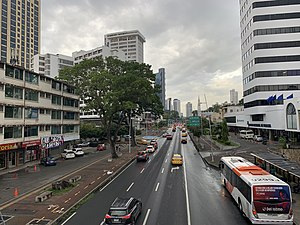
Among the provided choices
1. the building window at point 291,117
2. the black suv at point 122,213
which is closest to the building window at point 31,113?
the black suv at point 122,213

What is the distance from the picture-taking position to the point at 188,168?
35594 millimetres

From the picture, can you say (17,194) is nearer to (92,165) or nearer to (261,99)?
(92,165)

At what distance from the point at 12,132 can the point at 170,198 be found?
25752 millimetres

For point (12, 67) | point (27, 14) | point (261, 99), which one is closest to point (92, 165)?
point (12, 67)

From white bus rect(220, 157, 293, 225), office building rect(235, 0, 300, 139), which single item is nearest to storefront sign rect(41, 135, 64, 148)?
white bus rect(220, 157, 293, 225)

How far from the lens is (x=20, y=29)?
126 m

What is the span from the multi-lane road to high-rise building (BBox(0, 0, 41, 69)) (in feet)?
349

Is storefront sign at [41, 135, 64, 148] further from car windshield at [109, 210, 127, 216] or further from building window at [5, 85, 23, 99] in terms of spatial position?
car windshield at [109, 210, 127, 216]

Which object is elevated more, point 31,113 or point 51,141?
point 31,113

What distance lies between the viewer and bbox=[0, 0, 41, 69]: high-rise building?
387 feet

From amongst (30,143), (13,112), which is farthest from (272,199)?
(30,143)

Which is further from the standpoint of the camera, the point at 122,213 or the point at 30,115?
the point at 30,115

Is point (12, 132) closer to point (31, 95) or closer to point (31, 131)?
point (31, 131)

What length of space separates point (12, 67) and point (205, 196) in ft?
101
